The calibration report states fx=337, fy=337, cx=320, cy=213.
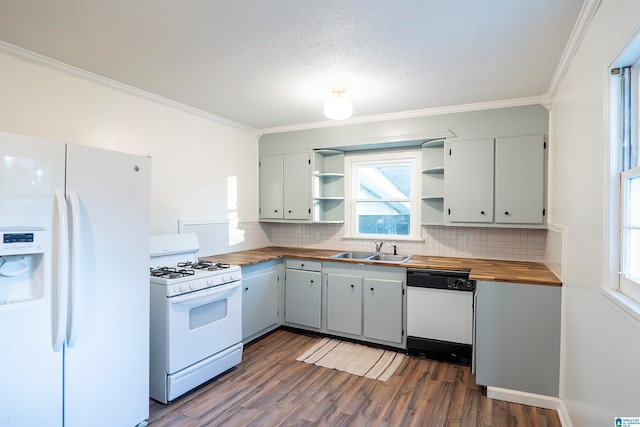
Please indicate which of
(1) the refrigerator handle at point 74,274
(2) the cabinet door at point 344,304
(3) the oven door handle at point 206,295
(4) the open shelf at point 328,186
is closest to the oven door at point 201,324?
(3) the oven door handle at point 206,295

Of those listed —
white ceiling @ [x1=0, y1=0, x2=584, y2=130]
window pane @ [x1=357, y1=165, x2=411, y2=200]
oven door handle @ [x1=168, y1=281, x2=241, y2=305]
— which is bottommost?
oven door handle @ [x1=168, y1=281, x2=241, y2=305]

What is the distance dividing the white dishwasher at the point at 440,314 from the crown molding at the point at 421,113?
1606 millimetres

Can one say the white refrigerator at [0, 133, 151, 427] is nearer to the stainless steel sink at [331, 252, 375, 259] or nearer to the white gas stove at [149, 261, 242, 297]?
the white gas stove at [149, 261, 242, 297]

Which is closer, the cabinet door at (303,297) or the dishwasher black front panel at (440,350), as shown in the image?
the dishwasher black front panel at (440,350)

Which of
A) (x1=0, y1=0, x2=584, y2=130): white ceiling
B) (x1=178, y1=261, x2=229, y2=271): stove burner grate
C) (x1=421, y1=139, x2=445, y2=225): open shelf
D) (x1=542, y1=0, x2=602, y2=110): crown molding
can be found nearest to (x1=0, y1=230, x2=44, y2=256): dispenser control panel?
(x1=0, y1=0, x2=584, y2=130): white ceiling

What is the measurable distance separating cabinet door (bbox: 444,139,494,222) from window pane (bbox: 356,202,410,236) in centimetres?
63

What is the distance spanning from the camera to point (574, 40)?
1.96 meters

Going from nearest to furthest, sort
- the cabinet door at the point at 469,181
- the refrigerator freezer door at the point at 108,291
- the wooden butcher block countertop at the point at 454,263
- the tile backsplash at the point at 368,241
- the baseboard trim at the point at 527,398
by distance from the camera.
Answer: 1. the refrigerator freezer door at the point at 108,291
2. the baseboard trim at the point at 527,398
3. the wooden butcher block countertop at the point at 454,263
4. the cabinet door at the point at 469,181
5. the tile backsplash at the point at 368,241

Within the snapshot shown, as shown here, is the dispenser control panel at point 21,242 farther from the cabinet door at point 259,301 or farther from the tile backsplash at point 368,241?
the cabinet door at point 259,301

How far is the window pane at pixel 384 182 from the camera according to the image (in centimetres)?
396

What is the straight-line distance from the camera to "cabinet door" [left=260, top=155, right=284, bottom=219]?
4270 mm

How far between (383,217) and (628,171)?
9.17 feet

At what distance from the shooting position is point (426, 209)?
12.1 feet

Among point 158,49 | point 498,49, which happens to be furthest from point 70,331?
point 498,49
